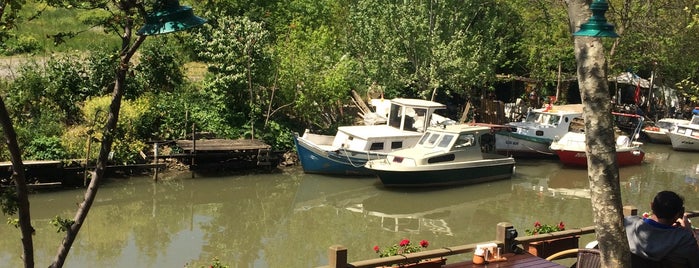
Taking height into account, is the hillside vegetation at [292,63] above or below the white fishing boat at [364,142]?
above

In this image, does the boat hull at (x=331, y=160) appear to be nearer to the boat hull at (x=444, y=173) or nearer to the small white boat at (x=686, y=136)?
the boat hull at (x=444, y=173)

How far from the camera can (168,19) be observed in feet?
12.7

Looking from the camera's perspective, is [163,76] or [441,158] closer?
[441,158]

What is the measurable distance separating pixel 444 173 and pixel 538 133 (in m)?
8.00

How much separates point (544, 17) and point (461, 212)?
1744cm

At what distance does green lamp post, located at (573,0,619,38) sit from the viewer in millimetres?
4523

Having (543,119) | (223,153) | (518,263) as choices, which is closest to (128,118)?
(223,153)

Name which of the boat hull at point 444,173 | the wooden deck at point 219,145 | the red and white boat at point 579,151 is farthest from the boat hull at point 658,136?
the wooden deck at point 219,145

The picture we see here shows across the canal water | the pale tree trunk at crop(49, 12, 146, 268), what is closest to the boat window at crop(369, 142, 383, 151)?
the canal water

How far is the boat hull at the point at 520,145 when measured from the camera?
24.8m

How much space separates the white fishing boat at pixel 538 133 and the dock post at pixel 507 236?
16.9 m

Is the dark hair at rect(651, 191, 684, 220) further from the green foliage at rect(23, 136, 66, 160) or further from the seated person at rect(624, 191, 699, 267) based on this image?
the green foliage at rect(23, 136, 66, 160)

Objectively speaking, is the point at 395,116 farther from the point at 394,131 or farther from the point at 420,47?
the point at 420,47

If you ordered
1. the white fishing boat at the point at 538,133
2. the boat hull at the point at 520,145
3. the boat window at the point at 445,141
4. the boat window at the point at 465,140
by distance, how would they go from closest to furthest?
1. the boat window at the point at 445,141
2. the boat window at the point at 465,140
3. the boat hull at the point at 520,145
4. the white fishing boat at the point at 538,133
